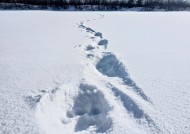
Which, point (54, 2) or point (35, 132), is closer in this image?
point (35, 132)

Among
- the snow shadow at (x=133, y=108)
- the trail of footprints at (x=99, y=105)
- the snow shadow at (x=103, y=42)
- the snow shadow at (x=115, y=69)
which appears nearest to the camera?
the snow shadow at (x=133, y=108)

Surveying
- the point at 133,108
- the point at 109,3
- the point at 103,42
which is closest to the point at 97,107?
the point at 133,108

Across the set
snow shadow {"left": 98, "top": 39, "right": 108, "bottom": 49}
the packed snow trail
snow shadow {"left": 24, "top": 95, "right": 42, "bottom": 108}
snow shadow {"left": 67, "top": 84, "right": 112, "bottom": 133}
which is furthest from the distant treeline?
snow shadow {"left": 24, "top": 95, "right": 42, "bottom": 108}

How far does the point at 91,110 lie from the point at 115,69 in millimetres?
1587

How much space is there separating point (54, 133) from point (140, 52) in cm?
393

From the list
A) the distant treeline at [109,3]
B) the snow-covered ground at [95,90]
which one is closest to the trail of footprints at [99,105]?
the snow-covered ground at [95,90]

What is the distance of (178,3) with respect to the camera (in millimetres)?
50406

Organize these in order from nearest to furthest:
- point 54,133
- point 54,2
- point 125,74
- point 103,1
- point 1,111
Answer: point 54,133 → point 1,111 → point 125,74 → point 54,2 → point 103,1

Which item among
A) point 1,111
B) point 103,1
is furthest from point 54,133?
point 103,1

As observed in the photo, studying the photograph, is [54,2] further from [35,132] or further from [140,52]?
[35,132]

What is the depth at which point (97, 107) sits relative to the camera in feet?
12.3

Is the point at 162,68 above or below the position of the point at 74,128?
above

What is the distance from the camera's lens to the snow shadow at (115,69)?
399 cm

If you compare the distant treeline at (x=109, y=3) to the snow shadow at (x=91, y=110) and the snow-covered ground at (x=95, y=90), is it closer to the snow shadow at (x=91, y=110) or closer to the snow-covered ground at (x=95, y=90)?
the snow-covered ground at (x=95, y=90)
